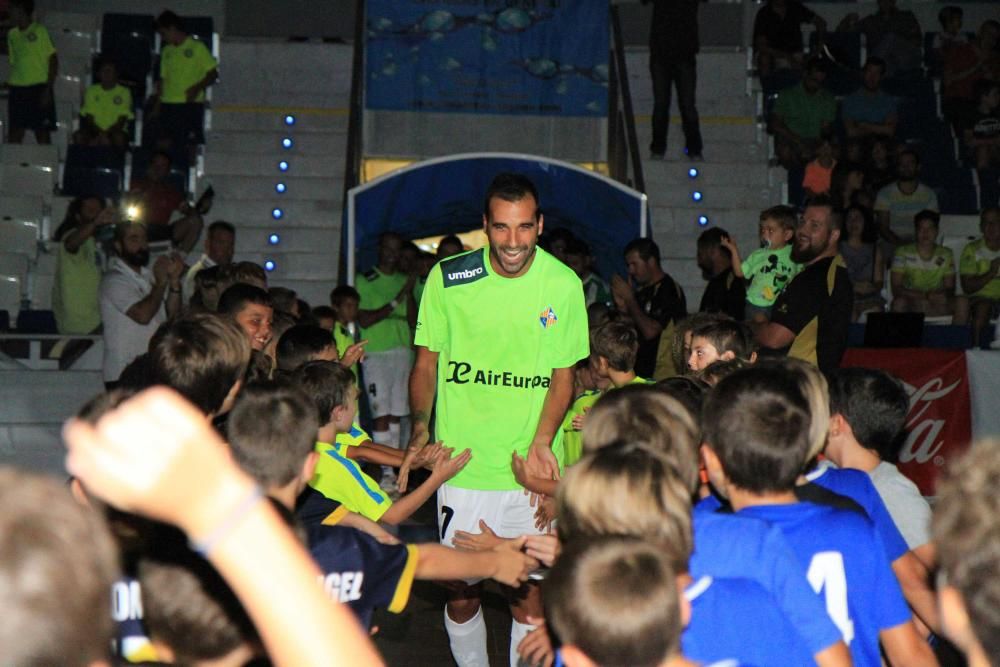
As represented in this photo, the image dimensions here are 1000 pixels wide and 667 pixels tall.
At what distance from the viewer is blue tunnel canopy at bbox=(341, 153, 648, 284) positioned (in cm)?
1052

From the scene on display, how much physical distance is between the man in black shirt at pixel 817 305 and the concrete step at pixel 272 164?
9426 mm

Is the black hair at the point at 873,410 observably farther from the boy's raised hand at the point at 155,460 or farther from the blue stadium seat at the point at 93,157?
the blue stadium seat at the point at 93,157

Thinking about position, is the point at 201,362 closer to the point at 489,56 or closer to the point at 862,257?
the point at 862,257

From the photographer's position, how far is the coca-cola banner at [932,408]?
960 centimetres

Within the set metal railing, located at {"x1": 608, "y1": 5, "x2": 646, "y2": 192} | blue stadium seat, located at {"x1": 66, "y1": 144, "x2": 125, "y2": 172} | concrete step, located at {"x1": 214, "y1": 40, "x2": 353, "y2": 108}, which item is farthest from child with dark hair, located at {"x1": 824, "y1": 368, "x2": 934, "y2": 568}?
concrete step, located at {"x1": 214, "y1": 40, "x2": 353, "y2": 108}

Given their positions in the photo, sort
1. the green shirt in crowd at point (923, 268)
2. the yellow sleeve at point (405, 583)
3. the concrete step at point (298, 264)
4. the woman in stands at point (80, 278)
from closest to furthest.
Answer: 1. the yellow sleeve at point (405, 583)
2. the woman in stands at point (80, 278)
3. the green shirt in crowd at point (923, 268)
4. the concrete step at point (298, 264)

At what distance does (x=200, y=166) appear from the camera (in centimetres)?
A: 1495

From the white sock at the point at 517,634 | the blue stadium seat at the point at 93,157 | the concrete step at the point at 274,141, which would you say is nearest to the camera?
the white sock at the point at 517,634

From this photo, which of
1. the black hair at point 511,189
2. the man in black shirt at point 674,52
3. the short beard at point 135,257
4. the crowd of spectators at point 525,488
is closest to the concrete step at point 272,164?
the man in black shirt at point 674,52

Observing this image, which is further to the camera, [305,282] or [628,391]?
[305,282]

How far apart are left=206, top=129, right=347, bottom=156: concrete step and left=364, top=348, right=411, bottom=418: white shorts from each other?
509 centimetres

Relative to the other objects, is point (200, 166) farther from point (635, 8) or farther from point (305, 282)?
point (635, 8)

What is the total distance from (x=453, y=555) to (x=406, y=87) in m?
10.5

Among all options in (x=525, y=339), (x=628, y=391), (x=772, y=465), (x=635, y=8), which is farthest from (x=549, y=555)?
(x=635, y=8)
